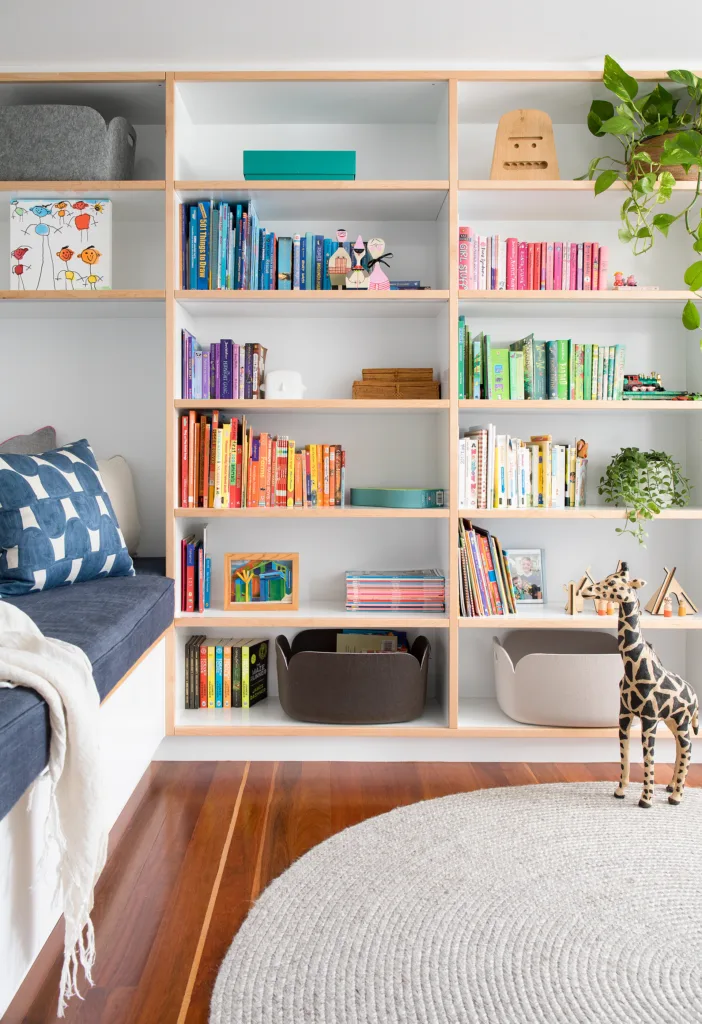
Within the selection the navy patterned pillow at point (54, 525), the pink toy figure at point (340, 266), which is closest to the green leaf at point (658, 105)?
the pink toy figure at point (340, 266)

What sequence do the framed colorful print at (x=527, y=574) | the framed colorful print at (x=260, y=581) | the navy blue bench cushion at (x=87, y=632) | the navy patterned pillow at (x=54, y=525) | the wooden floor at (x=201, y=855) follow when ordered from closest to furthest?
the navy blue bench cushion at (x=87, y=632), the wooden floor at (x=201, y=855), the navy patterned pillow at (x=54, y=525), the framed colorful print at (x=260, y=581), the framed colorful print at (x=527, y=574)

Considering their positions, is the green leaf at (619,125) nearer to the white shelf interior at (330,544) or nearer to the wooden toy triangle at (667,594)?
the white shelf interior at (330,544)

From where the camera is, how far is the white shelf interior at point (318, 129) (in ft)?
8.46

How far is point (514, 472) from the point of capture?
2.60 metres

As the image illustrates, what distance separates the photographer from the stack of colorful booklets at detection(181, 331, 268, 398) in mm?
2574

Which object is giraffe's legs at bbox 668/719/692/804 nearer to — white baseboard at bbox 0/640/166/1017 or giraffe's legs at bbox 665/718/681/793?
giraffe's legs at bbox 665/718/681/793

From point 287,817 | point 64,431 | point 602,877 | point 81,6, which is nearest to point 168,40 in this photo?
point 81,6

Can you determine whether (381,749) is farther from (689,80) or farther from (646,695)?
(689,80)

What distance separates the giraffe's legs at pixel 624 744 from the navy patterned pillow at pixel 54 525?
1511 mm

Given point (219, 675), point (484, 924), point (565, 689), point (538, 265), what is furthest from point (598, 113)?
point (484, 924)

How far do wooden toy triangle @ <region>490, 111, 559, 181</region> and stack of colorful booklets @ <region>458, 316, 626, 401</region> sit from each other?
503 millimetres

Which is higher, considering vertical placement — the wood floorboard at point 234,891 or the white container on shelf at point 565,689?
the white container on shelf at point 565,689

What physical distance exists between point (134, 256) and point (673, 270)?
1966mm

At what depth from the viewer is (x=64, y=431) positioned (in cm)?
282
